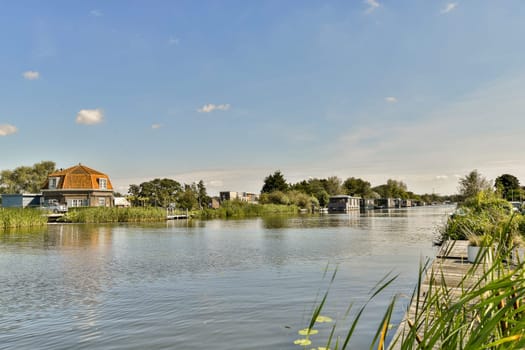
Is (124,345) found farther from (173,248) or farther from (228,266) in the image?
(173,248)

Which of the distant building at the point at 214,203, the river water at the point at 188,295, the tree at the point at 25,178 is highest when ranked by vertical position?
the tree at the point at 25,178

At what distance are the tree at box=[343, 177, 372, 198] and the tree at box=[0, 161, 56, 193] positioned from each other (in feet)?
231

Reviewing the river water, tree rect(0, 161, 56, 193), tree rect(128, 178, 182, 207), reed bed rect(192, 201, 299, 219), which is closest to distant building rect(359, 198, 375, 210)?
reed bed rect(192, 201, 299, 219)

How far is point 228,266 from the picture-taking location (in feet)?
41.1

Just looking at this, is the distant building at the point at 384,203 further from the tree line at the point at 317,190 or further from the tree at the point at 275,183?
the tree at the point at 275,183

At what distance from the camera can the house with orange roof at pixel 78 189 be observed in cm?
4716

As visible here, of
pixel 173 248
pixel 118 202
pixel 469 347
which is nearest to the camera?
pixel 469 347

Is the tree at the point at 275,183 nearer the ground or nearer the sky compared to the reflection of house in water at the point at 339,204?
nearer the sky

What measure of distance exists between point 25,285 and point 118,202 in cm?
5152

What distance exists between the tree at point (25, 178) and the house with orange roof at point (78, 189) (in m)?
25.0

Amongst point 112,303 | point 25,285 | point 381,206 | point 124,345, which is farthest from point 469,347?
point 381,206

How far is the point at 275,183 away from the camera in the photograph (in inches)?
3081

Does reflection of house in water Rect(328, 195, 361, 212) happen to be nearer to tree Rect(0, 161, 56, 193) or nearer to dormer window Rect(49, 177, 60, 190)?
dormer window Rect(49, 177, 60, 190)

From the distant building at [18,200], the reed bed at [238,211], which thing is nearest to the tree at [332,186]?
the reed bed at [238,211]
